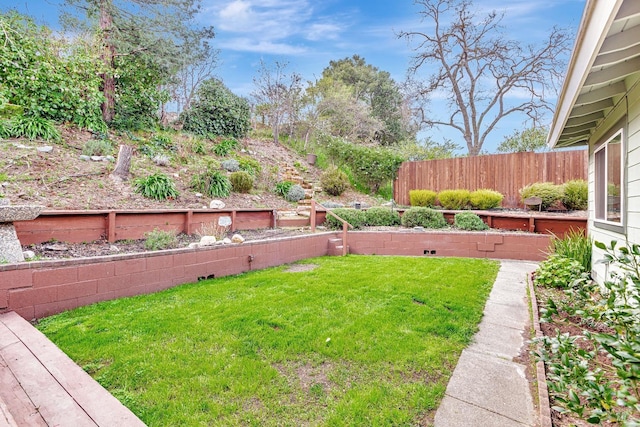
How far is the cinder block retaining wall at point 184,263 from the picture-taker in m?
3.05

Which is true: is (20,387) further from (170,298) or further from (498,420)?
(498,420)

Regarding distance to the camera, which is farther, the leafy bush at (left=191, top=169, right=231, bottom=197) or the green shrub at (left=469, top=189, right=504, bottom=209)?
the green shrub at (left=469, top=189, right=504, bottom=209)

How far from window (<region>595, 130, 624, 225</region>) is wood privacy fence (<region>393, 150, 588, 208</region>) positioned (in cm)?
443

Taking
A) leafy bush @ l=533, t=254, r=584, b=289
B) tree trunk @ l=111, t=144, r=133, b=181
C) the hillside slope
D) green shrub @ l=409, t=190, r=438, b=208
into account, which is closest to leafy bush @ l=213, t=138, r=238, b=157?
the hillside slope

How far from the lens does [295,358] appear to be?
2.40 m

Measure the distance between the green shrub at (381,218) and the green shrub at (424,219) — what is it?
34 cm

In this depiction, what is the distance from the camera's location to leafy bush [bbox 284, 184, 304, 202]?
920 centimetres

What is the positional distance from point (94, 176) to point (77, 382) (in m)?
5.66

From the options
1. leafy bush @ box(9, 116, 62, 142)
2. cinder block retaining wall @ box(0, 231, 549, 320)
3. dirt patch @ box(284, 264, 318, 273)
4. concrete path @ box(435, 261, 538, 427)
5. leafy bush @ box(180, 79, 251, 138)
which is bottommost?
concrete path @ box(435, 261, 538, 427)

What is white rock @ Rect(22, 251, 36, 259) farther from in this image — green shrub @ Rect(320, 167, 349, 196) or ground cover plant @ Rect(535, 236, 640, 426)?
green shrub @ Rect(320, 167, 349, 196)

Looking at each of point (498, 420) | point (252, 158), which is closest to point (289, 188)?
point (252, 158)

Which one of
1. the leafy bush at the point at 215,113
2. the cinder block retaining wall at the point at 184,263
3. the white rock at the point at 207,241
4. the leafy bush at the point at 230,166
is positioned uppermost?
the leafy bush at the point at 215,113

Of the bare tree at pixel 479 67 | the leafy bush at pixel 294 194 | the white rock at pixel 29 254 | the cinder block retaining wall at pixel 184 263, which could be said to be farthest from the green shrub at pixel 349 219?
the bare tree at pixel 479 67

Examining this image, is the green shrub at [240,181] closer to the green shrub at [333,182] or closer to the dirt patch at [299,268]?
the green shrub at [333,182]
